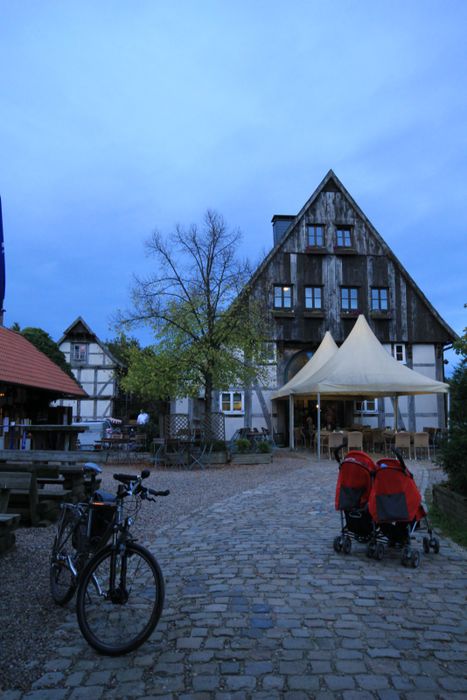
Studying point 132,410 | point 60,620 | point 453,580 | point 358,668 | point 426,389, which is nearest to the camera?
point 358,668

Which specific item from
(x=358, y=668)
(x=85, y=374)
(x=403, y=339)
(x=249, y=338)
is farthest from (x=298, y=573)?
(x=85, y=374)

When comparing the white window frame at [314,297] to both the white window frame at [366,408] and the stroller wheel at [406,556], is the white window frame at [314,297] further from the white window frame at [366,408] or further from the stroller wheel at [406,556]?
the stroller wheel at [406,556]

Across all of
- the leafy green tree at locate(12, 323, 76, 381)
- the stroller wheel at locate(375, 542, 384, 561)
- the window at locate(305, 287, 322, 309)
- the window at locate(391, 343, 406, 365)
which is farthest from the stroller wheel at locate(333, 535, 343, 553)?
the leafy green tree at locate(12, 323, 76, 381)

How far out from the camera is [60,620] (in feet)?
12.6

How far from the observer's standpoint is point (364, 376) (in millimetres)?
16703

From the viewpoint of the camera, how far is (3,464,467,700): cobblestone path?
2863mm

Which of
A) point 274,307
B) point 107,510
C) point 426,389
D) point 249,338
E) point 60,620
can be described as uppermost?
point 274,307

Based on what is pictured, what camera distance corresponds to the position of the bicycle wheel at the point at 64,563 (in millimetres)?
4043

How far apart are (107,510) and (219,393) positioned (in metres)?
19.0

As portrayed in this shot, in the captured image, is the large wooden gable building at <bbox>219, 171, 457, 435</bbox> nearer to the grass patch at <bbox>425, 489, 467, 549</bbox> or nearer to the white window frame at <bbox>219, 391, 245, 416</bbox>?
the white window frame at <bbox>219, 391, 245, 416</bbox>

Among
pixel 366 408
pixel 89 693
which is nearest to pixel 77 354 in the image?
pixel 366 408

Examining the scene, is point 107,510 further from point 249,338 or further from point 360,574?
point 249,338

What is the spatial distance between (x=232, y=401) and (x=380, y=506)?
17.9 metres

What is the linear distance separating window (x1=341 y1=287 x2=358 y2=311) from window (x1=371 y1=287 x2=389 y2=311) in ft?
2.49
